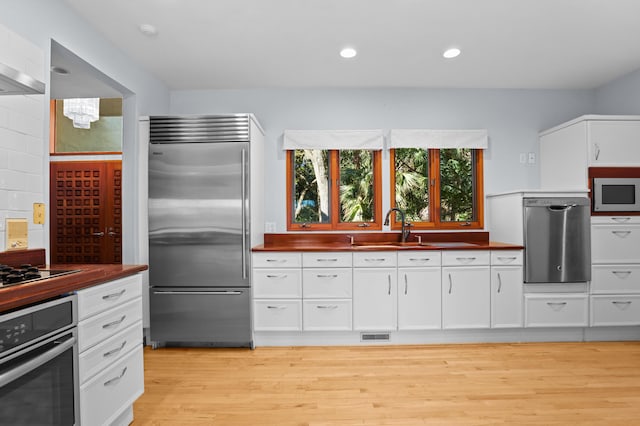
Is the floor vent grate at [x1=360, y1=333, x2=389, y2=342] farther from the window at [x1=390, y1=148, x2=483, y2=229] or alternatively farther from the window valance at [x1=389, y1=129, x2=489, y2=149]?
the window valance at [x1=389, y1=129, x2=489, y2=149]

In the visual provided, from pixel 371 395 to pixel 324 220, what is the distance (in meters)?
1.97

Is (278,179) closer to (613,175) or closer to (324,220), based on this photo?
(324,220)

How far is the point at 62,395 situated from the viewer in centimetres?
145

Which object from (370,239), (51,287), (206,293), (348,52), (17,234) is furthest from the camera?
(370,239)

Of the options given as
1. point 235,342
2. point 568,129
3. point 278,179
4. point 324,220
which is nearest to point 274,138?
point 278,179

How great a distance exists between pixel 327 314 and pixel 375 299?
455 millimetres

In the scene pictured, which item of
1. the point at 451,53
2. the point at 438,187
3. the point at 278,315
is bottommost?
the point at 278,315

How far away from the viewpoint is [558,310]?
10.9 ft

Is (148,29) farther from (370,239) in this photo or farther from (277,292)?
(370,239)

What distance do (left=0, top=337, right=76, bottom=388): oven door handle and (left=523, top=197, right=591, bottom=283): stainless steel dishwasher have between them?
11.3 ft

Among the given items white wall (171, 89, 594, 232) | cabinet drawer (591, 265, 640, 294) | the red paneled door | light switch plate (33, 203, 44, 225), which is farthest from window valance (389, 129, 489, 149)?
the red paneled door

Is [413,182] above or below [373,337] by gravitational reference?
above

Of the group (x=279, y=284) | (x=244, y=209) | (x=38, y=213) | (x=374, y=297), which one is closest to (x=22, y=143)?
(x=38, y=213)

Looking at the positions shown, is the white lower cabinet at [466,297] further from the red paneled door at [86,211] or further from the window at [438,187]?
the red paneled door at [86,211]
